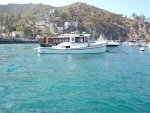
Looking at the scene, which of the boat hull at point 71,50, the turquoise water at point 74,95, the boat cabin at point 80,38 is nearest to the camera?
the turquoise water at point 74,95

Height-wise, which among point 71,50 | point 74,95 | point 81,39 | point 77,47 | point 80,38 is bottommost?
point 74,95

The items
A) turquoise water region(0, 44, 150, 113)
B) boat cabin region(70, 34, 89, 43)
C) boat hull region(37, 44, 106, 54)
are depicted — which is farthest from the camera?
boat cabin region(70, 34, 89, 43)

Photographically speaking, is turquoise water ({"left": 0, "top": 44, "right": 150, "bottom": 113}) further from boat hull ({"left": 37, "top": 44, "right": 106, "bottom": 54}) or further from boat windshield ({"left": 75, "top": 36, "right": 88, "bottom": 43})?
boat windshield ({"left": 75, "top": 36, "right": 88, "bottom": 43})

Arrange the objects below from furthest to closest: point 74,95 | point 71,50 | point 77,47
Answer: point 77,47
point 71,50
point 74,95

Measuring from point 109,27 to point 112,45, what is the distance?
135569 millimetres

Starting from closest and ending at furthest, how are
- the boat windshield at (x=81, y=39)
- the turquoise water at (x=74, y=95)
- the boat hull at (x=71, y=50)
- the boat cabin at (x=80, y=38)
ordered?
the turquoise water at (x=74, y=95) < the boat hull at (x=71, y=50) < the boat cabin at (x=80, y=38) < the boat windshield at (x=81, y=39)

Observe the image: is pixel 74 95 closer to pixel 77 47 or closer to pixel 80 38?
pixel 77 47

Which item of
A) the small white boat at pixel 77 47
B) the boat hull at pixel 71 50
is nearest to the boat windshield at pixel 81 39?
the small white boat at pixel 77 47

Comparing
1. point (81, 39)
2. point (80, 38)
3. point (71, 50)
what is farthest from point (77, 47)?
point (80, 38)

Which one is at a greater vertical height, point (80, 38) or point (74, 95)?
point (80, 38)

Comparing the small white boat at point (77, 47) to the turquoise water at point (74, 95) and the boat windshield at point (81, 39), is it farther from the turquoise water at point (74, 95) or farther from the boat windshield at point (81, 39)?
the turquoise water at point (74, 95)

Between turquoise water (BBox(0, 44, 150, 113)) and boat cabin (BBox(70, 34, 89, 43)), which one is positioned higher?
boat cabin (BBox(70, 34, 89, 43))

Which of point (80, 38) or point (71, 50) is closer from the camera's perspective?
point (71, 50)

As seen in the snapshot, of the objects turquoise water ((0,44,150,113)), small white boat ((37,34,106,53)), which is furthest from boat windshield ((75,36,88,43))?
turquoise water ((0,44,150,113))
